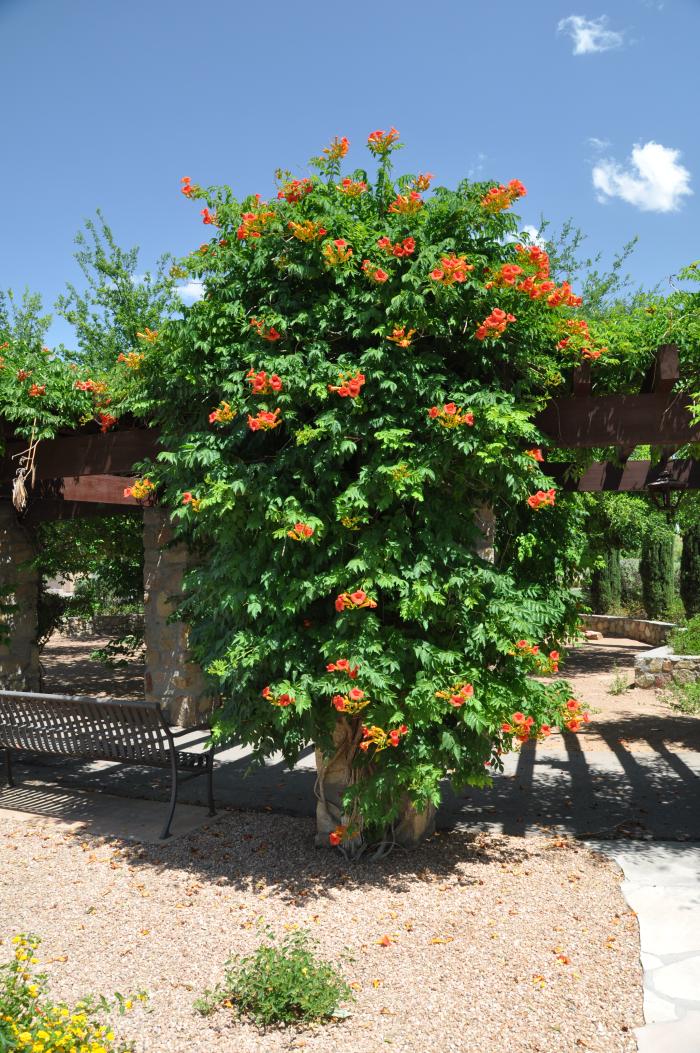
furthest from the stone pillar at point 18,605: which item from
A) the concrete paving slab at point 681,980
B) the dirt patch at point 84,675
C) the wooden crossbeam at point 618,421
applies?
the concrete paving slab at point 681,980

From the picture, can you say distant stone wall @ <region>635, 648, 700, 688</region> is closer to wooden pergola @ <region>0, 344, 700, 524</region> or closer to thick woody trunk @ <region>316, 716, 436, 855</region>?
wooden pergola @ <region>0, 344, 700, 524</region>

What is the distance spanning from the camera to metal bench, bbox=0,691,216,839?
504cm

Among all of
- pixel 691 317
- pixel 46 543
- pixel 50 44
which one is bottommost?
pixel 46 543

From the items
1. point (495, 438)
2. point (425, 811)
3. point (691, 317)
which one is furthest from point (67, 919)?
point (691, 317)

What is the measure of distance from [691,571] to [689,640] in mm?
6512

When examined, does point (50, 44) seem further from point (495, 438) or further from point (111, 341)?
point (111, 341)

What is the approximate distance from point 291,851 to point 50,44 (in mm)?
5581

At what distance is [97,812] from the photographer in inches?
219

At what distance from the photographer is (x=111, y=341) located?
41.3ft

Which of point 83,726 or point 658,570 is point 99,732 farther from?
point 658,570

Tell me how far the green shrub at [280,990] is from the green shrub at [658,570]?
16376 mm

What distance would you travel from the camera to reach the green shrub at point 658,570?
17656mm

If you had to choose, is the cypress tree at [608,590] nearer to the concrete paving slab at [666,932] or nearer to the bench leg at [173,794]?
→ the concrete paving slab at [666,932]

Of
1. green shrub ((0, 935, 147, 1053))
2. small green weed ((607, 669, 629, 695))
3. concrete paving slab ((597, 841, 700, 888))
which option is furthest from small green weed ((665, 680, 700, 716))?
green shrub ((0, 935, 147, 1053))
